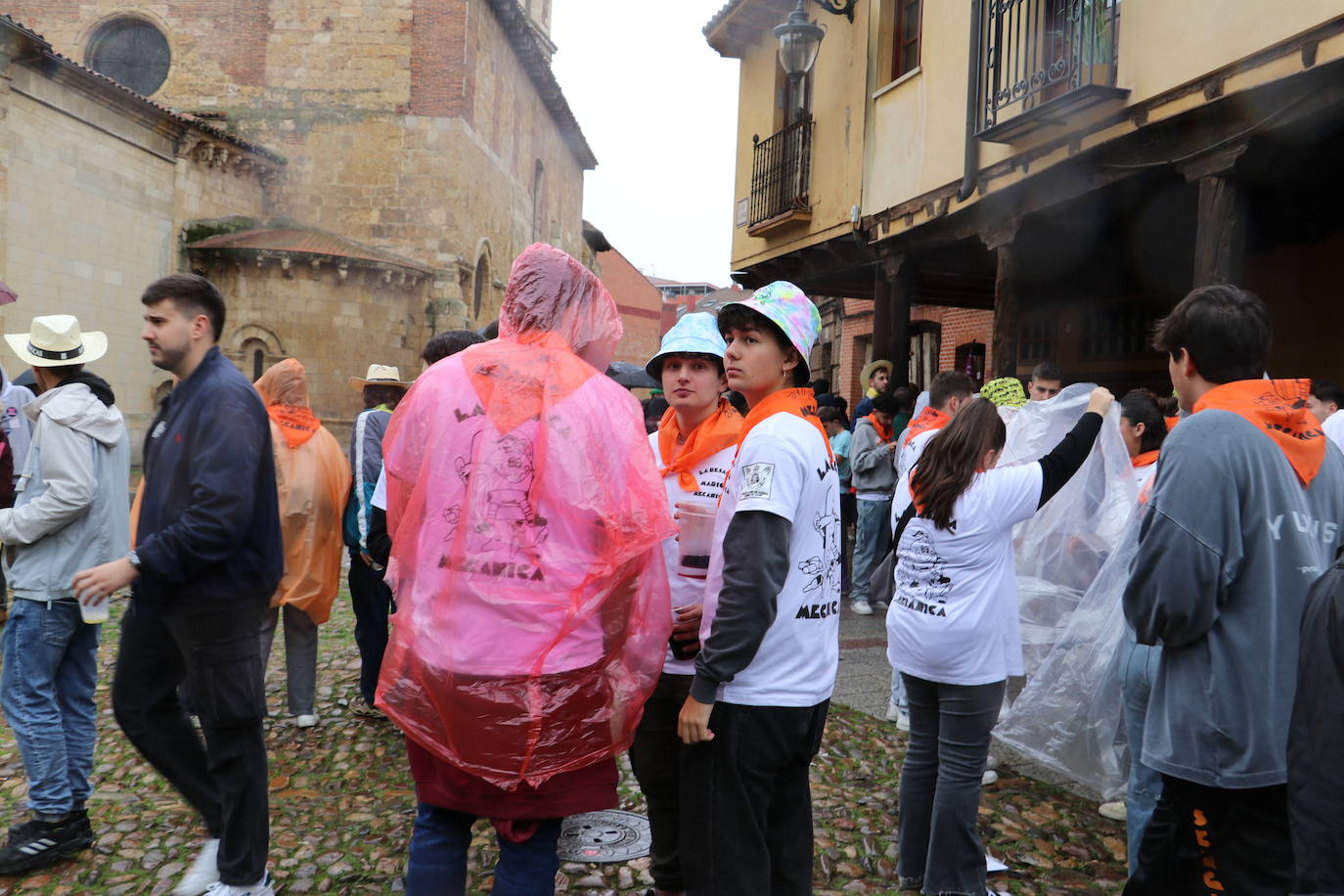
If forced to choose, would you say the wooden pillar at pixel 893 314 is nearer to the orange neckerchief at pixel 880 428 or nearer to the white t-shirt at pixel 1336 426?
the orange neckerchief at pixel 880 428

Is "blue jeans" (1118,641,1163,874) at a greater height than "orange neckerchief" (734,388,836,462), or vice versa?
"orange neckerchief" (734,388,836,462)

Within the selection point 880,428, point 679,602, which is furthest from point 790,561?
point 880,428

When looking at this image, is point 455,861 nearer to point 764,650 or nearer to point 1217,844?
point 764,650

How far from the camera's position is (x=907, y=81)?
10.1 meters

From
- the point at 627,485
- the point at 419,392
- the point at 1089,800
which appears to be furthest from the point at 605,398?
the point at 1089,800

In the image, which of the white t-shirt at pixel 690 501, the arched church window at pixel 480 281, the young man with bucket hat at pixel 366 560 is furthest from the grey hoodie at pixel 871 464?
the arched church window at pixel 480 281

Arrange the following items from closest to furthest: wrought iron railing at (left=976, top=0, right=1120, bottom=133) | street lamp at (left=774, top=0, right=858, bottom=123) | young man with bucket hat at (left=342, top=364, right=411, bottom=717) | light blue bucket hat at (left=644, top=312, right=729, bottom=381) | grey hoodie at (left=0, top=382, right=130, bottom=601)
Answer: light blue bucket hat at (left=644, top=312, right=729, bottom=381)
grey hoodie at (left=0, top=382, right=130, bottom=601)
young man with bucket hat at (left=342, top=364, right=411, bottom=717)
wrought iron railing at (left=976, top=0, right=1120, bottom=133)
street lamp at (left=774, top=0, right=858, bottom=123)

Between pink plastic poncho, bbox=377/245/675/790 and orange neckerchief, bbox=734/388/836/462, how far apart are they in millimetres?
370

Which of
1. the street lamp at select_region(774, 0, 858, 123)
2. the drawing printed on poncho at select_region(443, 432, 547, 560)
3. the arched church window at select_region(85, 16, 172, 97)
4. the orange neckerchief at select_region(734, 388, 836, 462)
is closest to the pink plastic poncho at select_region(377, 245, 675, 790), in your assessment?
the drawing printed on poncho at select_region(443, 432, 547, 560)

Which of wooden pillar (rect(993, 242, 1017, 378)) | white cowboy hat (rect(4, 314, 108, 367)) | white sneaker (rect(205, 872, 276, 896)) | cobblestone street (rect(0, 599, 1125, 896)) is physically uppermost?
wooden pillar (rect(993, 242, 1017, 378))

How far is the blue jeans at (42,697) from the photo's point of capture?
3457 millimetres

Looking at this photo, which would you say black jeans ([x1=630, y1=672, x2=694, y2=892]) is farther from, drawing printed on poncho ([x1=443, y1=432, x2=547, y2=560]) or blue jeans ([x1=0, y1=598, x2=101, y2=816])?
blue jeans ([x1=0, y1=598, x2=101, y2=816])

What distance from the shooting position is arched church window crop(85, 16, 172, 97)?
2528 cm

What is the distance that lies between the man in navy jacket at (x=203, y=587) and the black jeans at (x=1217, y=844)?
269 centimetres
